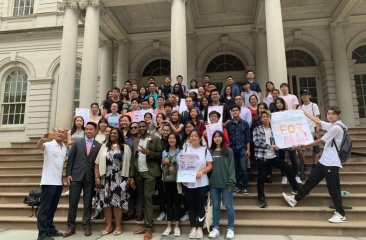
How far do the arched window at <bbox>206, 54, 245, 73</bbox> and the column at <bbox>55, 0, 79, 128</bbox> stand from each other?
738cm

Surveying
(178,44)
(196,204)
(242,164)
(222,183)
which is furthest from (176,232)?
(178,44)

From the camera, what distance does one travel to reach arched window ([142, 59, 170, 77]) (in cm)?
1709

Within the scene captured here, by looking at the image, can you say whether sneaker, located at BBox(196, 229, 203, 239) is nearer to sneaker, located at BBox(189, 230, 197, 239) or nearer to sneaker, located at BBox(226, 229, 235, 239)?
sneaker, located at BBox(189, 230, 197, 239)

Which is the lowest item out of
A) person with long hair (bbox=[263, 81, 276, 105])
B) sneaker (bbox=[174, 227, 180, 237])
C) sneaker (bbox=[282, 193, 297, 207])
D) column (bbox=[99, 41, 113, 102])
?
sneaker (bbox=[174, 227, 180, 237])

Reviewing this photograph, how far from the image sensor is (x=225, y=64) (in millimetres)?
16406

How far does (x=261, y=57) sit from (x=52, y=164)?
39.1ft

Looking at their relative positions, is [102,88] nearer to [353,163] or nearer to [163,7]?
[163,7]

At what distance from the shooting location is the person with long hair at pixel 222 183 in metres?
5.09

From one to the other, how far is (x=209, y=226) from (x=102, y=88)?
1200 centimetres

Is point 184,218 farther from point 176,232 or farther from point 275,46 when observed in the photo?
point 275,46

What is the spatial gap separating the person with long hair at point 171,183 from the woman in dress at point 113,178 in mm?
779

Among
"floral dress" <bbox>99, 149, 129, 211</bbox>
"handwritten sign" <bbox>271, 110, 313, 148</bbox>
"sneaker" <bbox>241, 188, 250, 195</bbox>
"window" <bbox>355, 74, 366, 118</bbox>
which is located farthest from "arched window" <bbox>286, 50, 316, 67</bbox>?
"floral dress" <bbox>99, 149, 129, 211</bbox>

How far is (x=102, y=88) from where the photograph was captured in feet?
51.1

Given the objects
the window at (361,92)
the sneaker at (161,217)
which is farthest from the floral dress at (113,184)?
the window at (361,92)
